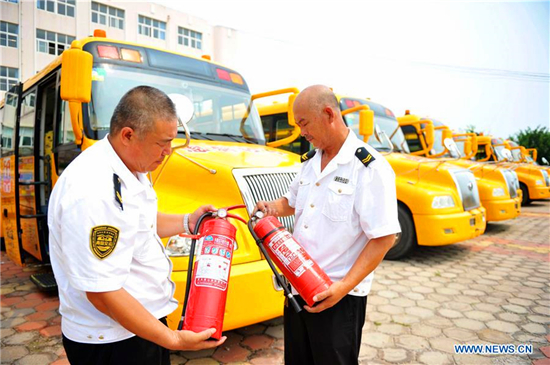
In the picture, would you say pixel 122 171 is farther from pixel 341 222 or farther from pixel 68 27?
pixel 68 27

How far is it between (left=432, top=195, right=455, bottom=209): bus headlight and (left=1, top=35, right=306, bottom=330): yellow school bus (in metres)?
2.67

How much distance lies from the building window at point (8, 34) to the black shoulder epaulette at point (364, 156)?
3088cm

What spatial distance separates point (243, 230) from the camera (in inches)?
115

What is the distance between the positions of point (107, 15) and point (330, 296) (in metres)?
33.8

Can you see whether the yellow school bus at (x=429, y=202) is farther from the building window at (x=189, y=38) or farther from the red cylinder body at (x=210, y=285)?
the building window at (x=189, y=38)

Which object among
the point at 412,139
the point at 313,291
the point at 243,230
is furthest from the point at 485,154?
the point at 313,291

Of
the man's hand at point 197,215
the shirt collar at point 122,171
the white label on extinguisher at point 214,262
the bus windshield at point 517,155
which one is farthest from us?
the bus windshield at point 517,155

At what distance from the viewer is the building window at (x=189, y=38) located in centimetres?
3412

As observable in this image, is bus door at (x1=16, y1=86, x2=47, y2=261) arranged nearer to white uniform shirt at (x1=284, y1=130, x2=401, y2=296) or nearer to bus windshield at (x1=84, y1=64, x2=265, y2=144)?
bus windshield at (x1=84, y1=64, x2=265, y2=144)

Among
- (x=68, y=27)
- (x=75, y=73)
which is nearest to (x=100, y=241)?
(x=75, y=73)

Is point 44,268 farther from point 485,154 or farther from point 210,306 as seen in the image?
point 485,154

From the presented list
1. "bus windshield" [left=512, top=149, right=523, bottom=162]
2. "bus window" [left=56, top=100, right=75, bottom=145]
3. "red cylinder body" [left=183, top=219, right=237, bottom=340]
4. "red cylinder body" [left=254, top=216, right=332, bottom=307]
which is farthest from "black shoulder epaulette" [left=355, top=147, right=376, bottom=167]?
"bus windshield" [left=512, top=149, right=523, bottom=162]

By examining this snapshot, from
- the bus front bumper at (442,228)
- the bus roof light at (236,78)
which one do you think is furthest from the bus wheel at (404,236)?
the bus roof light at (236,78)

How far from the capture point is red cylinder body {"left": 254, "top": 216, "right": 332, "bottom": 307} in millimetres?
1640
